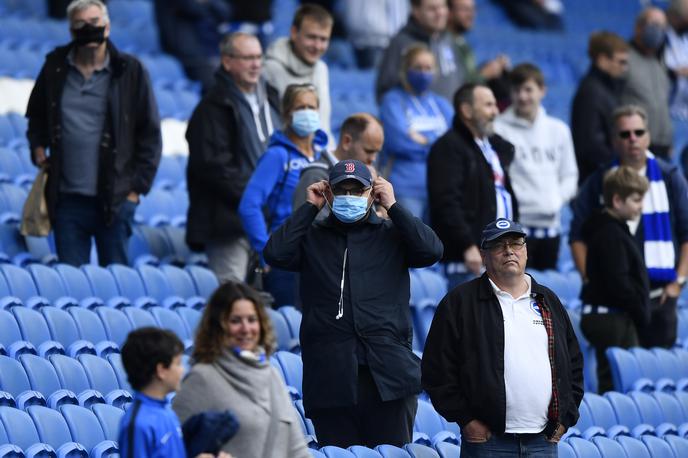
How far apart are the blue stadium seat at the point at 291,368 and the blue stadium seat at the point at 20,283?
133cm

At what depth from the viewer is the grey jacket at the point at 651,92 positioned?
11055 mm

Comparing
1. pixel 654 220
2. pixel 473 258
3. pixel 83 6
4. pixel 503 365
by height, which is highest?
pixel 83 6

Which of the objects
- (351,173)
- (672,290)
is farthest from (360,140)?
(672,290)

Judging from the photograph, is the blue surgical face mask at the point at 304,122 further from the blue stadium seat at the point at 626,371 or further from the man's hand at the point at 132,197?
the blue stadium seat at the point at 626,371

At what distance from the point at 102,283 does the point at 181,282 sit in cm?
52

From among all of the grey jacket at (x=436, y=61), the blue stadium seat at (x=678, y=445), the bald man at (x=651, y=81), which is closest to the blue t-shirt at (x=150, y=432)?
the blue stadium seat at (x=678, y=445)

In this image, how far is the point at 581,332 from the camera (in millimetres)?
8742

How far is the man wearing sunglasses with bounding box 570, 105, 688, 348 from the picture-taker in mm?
8750

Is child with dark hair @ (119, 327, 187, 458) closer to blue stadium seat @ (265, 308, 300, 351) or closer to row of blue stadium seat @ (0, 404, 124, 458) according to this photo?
row of blue stadium seat @ (0, 404, 124, 458)

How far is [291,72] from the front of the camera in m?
9.40

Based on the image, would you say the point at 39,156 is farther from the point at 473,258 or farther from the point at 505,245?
the point at 505,245

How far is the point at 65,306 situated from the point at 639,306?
282 cm

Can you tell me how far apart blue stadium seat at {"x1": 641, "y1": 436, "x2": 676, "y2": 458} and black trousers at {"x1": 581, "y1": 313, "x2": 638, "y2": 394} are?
1044 millimetres

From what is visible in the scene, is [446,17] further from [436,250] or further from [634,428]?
[436,250]
